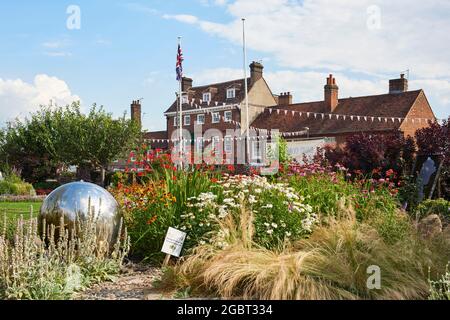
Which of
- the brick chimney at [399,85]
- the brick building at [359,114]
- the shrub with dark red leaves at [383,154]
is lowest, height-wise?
the shrub with dark red leaves at [383,154]

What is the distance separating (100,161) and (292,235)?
1078 inches

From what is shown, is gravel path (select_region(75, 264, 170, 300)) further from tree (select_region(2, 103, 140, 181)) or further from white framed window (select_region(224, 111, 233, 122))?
white framed window (select_region(224, 111, 233, 122))

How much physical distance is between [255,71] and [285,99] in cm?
388

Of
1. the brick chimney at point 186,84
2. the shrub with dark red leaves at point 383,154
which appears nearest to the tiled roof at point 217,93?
the brick chimney at point 186,84

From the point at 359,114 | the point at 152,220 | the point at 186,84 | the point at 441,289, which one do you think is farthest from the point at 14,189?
the point at 186,84

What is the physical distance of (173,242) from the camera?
21.2ft

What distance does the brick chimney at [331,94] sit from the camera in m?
40.6

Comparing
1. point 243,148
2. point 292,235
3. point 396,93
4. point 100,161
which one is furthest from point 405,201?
point 243,148

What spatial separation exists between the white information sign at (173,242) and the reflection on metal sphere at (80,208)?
1.47 metres

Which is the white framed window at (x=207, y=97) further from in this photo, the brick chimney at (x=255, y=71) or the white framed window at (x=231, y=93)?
the brick chimney at (x=255, y=71)

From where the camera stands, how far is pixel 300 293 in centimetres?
500
